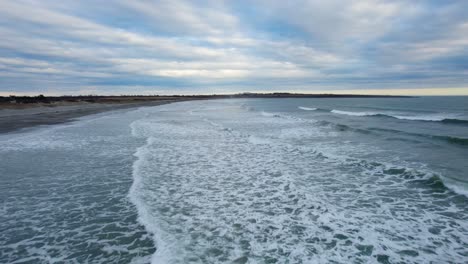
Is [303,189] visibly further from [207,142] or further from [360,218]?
[207,142]

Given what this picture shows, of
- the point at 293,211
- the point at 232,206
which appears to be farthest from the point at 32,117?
the point at 293,211

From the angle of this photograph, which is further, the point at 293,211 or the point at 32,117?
the point at 32,117

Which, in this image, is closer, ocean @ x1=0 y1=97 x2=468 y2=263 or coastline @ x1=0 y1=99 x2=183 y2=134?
ocean @ x1=0 y1=97 x2=468 y2=263

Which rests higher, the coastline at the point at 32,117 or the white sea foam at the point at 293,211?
the coastline at the point at 32,117

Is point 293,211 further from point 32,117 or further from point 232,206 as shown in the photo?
point 32,117

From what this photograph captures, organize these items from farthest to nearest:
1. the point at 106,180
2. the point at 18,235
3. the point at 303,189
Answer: the point at 106,180 < the point at 303,189 < the point at 18,235

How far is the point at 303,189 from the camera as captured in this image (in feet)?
30.0

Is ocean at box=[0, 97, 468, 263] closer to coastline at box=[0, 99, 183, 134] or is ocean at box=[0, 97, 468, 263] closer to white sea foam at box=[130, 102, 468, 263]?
white sea foam at box=[130, 102, 468, 263]

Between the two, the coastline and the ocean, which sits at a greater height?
the coastline

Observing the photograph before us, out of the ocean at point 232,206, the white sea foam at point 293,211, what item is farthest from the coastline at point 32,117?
the white sea foam at point 293,211

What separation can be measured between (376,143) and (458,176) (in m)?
7.73

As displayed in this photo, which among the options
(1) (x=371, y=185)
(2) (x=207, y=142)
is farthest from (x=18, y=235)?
(2) (x=207, y=142)

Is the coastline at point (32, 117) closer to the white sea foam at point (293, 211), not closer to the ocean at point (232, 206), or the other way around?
the ocean at point (232, 206)

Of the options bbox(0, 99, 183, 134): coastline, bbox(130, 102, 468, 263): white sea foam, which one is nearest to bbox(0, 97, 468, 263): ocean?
bbox(130, 102, 468, 263): white sea foam
